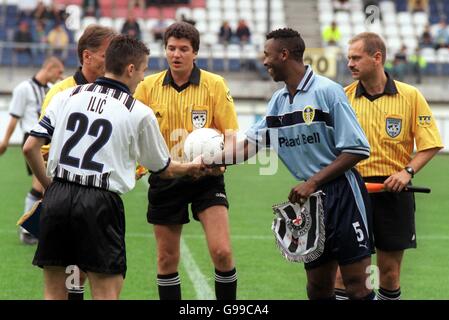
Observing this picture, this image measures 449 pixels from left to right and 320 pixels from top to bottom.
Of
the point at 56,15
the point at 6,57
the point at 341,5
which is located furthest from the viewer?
the point at 341,5

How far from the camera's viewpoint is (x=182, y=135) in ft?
23.5

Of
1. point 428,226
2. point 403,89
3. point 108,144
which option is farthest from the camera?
point 428,226

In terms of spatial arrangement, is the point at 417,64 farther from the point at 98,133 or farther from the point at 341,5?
the point at 98,133

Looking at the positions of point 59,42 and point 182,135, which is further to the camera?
point 59,42

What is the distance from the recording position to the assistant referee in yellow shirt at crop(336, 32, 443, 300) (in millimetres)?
6879

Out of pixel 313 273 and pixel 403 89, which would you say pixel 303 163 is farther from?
pixel 403 89

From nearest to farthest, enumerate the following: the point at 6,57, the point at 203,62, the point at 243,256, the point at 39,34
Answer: the point at 243,256, the point at 6,57, the point at 203,62, the point at 39,34

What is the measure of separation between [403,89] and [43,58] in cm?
2142

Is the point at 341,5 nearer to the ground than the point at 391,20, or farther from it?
farther from it

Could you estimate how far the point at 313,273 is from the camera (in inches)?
248

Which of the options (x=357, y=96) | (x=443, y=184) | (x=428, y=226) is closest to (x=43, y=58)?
(x=443, y=184)

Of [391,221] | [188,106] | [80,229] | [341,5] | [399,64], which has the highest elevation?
[341,5]

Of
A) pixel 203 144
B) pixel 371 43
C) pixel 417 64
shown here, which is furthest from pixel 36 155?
pixel 417 64

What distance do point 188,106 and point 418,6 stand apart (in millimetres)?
27453
